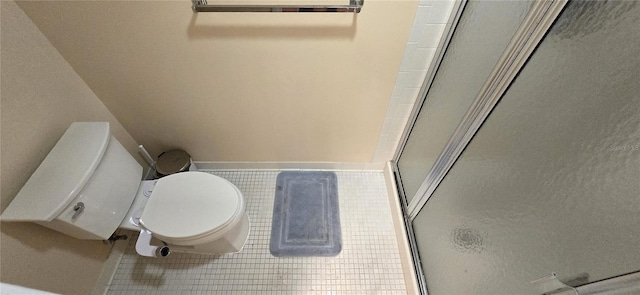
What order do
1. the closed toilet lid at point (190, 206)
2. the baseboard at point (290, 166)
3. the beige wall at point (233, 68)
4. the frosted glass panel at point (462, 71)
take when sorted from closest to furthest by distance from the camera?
the frosted glass panel at point (462, 71) → the beige wall at point (233, 68) → the closed toilet lid at point (190, 206) → the baseboard at point (290, 166)

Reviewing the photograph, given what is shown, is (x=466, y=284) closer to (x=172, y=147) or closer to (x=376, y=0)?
(x=376, y=0)

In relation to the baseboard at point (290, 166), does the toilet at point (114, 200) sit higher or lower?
higher

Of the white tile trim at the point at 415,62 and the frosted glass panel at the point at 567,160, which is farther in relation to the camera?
the white tile trim at the point at 415,62

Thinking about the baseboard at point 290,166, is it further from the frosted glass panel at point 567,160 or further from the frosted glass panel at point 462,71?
the frosted glass panel at point 567,160

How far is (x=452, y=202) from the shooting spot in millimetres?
1096

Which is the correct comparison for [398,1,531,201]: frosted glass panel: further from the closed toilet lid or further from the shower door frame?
the closed toilet lid

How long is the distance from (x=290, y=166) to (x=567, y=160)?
4.57ft

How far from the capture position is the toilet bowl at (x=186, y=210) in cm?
112

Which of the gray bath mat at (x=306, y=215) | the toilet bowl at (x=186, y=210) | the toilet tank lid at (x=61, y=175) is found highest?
the toilet tank lid at (x=61, y=175)

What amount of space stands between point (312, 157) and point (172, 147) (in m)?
0.82

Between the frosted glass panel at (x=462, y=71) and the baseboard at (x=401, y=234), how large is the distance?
0.18m

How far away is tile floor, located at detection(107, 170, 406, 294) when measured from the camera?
4.46 feet

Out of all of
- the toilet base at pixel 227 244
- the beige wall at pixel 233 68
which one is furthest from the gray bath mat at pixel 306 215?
the beige wall at pixel 233 68

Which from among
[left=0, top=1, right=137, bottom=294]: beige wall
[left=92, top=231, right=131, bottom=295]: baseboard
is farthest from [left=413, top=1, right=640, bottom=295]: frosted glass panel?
[left=92, top=231, right=131, bottom=295]: baseboard
